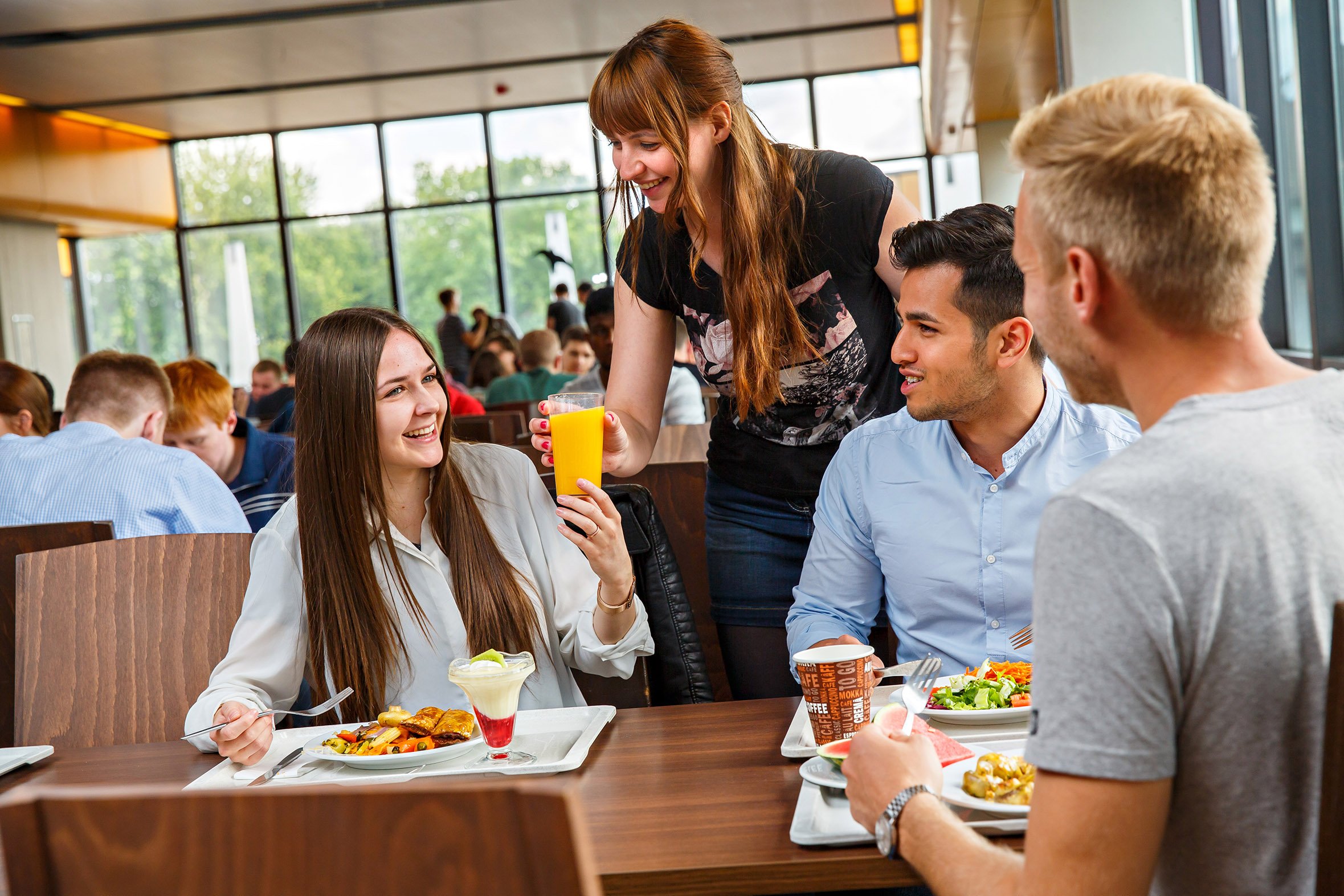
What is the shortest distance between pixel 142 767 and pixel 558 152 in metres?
11.0

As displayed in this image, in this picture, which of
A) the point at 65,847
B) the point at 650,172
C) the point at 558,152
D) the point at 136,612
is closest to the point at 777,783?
the point at 65,847

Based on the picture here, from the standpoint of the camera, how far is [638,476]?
2352 mm

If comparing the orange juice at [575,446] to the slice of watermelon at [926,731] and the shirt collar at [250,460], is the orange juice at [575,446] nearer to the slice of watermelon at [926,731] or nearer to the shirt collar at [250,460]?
the slice of watermelon at [926,731]

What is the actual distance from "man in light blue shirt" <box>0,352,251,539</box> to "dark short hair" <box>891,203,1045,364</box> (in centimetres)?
174

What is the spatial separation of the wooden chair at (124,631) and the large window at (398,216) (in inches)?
387

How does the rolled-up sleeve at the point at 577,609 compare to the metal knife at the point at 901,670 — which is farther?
the rolled-up sleeve at the point at 577,609

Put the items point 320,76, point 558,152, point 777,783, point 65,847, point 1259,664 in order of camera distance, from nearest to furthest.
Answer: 1. point 65,847
2. point 1259,664
3. point 777,783
4. point 320,76
5. point 558,152

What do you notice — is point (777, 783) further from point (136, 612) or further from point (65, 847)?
point (136, 612)

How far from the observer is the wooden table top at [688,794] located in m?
0.99

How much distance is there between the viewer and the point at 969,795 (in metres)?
1.07

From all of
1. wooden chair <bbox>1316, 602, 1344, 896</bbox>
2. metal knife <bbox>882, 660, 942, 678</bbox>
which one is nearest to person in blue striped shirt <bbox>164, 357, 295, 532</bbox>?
metal knife <bbox>882, 660, 942, 678</bbox>

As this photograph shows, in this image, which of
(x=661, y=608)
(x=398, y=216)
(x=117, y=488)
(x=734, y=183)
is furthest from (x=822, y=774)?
(x=398, y=216)

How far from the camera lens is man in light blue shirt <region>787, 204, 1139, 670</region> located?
1.71 meters

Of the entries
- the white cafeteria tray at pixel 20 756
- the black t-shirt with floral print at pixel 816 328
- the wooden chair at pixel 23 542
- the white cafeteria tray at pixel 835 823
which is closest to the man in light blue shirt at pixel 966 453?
the black t-shirt with floral print at pixel 816 328
